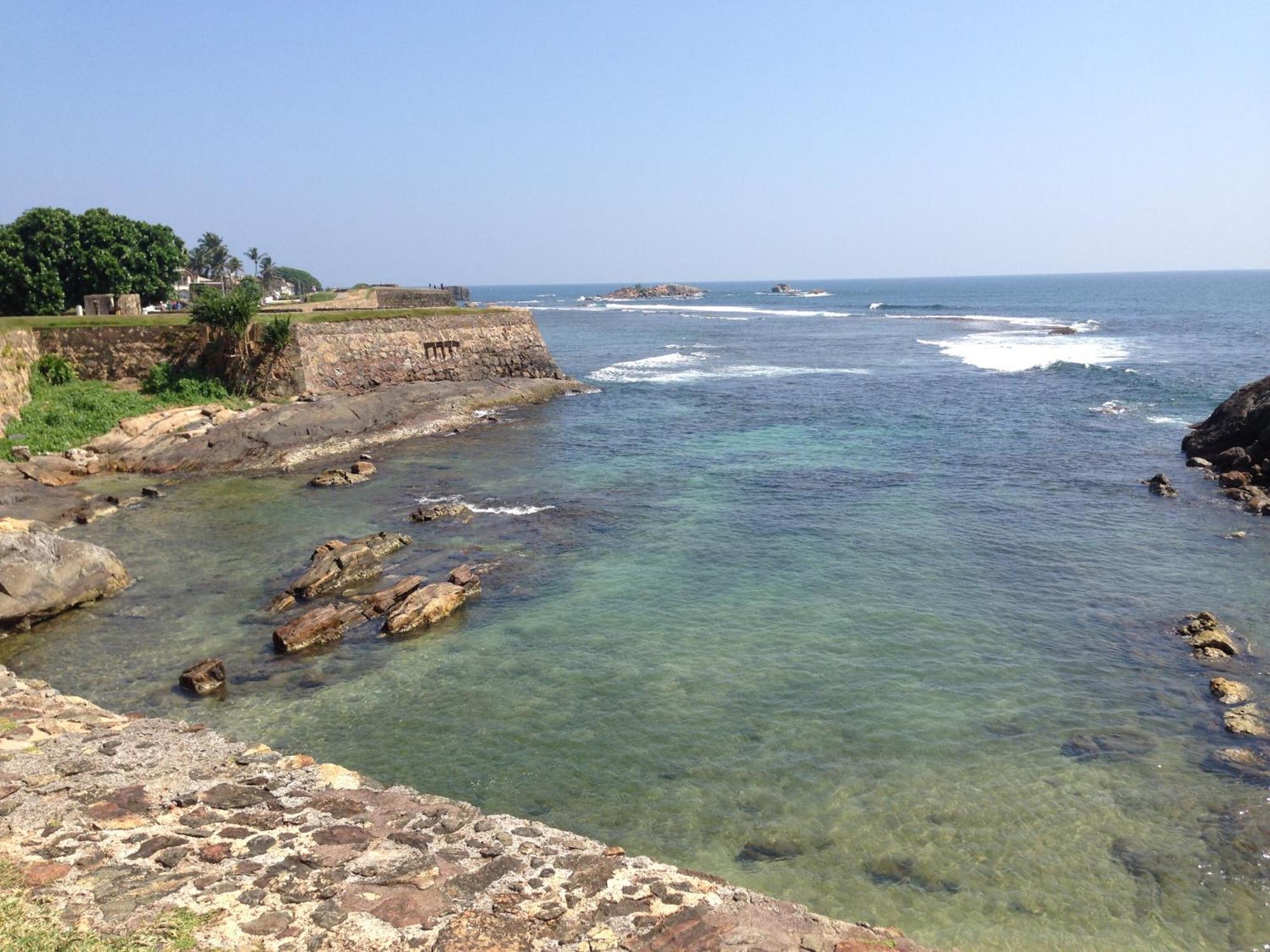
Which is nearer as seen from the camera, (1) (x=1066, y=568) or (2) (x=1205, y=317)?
(1) (x=1066, y=568)

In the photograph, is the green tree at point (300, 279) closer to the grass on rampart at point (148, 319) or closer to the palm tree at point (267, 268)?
the palm tree at point (267, 268)

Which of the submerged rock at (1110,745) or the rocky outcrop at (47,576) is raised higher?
the rocky outcrop at (47,576)

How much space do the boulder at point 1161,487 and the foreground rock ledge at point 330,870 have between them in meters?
22.8

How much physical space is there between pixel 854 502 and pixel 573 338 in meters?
63.6

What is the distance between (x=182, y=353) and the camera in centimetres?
3700

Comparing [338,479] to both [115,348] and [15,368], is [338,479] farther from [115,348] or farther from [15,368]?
[115,348]

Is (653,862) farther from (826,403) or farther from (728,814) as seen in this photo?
(826,403)

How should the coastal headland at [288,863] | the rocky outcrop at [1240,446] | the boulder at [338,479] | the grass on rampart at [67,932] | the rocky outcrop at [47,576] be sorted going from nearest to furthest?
the grass on rampart at [67,932] < the coastal headland at [288,863] < the rocky outcrop at [47,576] < the rocky outcrop at [1240,446] < the boulder at [338,479]

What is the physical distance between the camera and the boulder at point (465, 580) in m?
18.6

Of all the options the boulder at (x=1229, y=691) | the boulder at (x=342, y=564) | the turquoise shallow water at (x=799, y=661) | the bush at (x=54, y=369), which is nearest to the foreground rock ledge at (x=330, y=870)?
the turquoise shallow water at (x=799, y=661)

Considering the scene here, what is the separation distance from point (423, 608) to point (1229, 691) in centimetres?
1431

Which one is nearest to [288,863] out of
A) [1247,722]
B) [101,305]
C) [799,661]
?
[799,661]

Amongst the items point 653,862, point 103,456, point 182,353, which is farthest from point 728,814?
point 182,353

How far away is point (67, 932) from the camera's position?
684 cm
